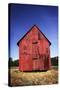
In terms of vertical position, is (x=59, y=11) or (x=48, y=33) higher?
(x=59, y=11)

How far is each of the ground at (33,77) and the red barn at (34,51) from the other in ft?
0.16

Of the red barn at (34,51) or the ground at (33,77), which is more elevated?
the red barn at (34,51)

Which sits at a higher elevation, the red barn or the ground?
the red barn

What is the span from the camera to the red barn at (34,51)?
240 cm

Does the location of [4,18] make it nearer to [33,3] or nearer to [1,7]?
[1,7]

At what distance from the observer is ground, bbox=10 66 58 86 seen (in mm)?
2354

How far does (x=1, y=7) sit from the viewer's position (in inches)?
93.1

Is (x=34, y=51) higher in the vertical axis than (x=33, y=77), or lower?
higher

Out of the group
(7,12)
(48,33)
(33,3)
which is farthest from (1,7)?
(48,33)

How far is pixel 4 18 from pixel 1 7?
11 centimetres

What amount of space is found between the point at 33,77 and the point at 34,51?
25 cm

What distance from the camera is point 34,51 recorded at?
244 cm

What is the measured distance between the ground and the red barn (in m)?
0.05

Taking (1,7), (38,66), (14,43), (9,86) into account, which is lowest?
(9,86)
